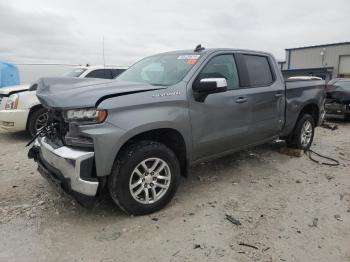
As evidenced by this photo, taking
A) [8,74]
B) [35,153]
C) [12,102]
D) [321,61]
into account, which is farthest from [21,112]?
[321,61]

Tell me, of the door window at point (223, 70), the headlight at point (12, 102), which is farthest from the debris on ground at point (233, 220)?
the headlight at point (12, 102)

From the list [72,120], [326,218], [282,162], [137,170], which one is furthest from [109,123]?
[282,162]

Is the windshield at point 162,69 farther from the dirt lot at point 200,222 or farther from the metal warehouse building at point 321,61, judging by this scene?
the metal warehouse building at point 321,61

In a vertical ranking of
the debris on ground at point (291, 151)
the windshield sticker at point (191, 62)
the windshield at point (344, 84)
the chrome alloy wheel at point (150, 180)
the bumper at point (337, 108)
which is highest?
the windshield sticker at point (191, 62)

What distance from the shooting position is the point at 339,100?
1080 centimetres

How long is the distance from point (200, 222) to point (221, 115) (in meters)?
1.34

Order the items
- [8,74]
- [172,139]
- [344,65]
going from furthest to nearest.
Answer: [344,65], [8,74], [172,139]

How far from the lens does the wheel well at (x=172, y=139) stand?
3584mm

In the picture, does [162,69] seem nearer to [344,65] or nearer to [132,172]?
[132,172]

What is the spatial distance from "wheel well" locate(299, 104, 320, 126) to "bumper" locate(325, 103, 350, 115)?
5.06 metres

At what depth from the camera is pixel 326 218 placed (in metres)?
3.55

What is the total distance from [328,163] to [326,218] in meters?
2.26

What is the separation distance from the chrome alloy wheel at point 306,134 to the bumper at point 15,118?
5374mm

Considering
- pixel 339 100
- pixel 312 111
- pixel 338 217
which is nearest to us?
pixel 338 217
